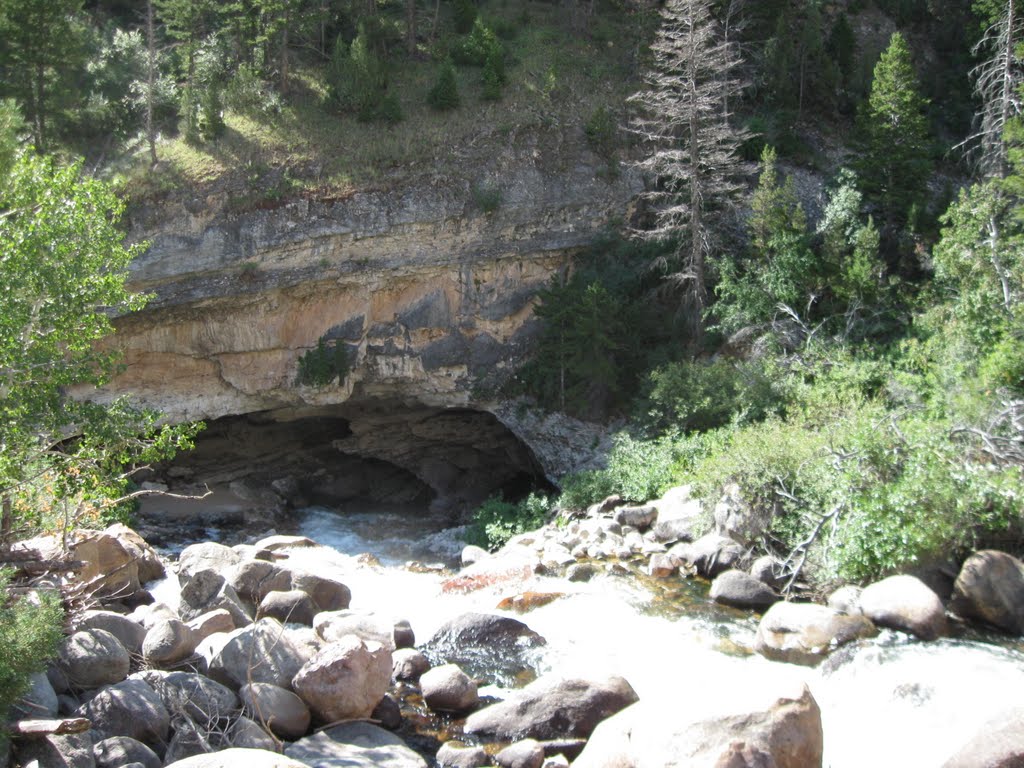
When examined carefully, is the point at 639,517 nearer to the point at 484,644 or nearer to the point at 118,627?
the point at 484,644

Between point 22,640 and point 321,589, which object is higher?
point 22,640

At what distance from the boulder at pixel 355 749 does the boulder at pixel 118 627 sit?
8.41ft

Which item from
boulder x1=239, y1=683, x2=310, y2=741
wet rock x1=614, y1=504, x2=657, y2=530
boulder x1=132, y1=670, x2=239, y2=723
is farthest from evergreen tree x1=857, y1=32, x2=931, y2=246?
boulder x1=132, y1=670, x2=239, y2=723

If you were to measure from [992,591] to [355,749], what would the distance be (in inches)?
351

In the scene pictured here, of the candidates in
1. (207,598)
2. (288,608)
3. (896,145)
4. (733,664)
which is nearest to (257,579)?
(288,608)

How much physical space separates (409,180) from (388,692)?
17191 millimetres

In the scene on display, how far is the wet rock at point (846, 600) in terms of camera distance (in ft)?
38.6

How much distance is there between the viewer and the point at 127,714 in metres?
8.33

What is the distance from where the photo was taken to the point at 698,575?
47.0 ft

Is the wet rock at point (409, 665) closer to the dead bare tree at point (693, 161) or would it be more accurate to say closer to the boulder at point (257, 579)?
the boulder at point (257, 579)

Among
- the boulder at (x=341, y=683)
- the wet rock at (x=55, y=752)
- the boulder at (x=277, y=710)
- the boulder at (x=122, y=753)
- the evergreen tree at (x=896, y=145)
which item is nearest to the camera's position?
the wet rock at (x=55, y=752)

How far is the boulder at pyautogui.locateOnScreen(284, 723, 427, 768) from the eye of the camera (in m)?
8.28

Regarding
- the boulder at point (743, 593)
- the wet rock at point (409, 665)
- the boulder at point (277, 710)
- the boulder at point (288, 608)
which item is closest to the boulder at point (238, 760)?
the boulder at point (277, 710)

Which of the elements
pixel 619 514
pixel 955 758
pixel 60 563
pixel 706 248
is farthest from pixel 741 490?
pixel 60 563
